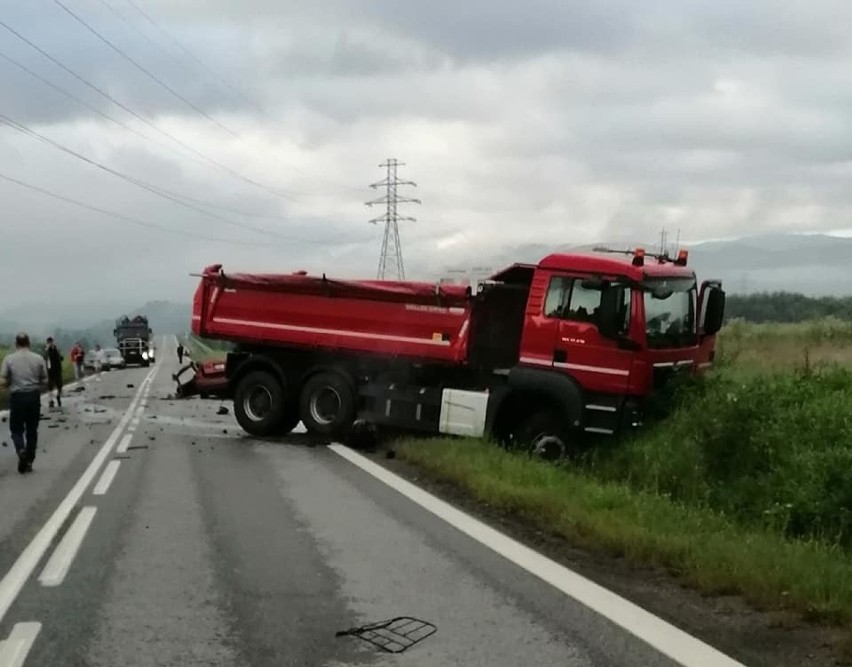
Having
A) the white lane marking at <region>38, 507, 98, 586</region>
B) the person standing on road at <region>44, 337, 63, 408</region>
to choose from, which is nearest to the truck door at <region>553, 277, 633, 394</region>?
the white lane marking at <region>38, 507, 98, 586</region>

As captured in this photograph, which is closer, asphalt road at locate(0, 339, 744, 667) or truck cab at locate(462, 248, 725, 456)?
asphalt road at locate(0, 339, 744, 667)

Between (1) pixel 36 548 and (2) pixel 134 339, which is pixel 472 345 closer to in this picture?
(1) pixel 36 548

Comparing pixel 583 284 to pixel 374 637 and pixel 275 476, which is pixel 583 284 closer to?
pixel 275 476

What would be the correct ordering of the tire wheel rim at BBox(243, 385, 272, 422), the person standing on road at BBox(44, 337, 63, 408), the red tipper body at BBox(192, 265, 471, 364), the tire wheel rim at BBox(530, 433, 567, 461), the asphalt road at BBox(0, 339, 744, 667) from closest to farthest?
1. the asphalt road at BBox(0, 339, 744, 667)
2. the tire wheel rim at BBox(530, 433, 567, 461)
3. the red tipper body at BBox(192, 265, 471, 364)
4. the tire wheel rim at BBox(243, 385, 272, 422)
5. the person standing on road at BBox(44, 337, 63, 408)

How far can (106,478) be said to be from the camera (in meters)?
13.9

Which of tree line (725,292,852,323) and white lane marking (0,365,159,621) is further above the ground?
tree line (725,292,852,323)

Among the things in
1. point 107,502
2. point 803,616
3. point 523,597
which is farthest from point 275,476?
point 803,616

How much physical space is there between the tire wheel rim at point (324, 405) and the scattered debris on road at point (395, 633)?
446 inches

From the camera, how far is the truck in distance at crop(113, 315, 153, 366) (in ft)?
230

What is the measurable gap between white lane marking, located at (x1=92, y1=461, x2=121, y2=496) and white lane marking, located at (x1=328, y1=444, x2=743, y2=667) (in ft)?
12.5

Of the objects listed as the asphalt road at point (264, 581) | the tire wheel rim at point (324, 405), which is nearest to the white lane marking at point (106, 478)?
the asphalt road at point (264, 581)

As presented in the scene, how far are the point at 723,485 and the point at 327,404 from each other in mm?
7666

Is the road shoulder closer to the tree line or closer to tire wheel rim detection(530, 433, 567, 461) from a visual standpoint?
tire wheel rim detection(530, 433, 567, 461)

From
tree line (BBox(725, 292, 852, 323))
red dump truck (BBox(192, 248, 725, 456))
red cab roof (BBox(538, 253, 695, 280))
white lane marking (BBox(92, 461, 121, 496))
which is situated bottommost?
white lane marking (BBox(92, 461, 121, 496))
